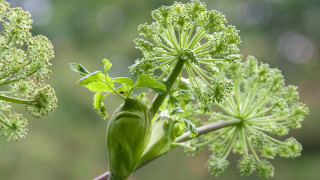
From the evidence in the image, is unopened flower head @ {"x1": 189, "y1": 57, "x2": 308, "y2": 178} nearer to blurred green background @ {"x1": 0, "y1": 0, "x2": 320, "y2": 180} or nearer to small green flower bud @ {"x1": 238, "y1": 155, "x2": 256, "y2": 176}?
small green flower bud @ {"x1": 238, "y1": 155, "x2": 256, "y2": 176}

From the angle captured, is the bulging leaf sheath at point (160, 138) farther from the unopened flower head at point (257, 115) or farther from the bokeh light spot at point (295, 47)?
the bokeh light spot at point (295, 47)

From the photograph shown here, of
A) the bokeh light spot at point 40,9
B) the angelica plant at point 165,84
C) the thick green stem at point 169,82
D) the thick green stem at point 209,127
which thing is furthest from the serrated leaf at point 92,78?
the bokeh light spot at point 40,9

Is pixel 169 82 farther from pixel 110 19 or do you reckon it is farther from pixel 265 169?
pixel 110 19

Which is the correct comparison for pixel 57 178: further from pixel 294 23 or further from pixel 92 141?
pixel 294 23

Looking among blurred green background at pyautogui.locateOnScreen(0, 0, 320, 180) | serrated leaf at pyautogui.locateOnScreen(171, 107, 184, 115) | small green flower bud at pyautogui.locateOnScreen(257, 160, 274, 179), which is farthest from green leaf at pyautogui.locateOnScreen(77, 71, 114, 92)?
blurred green background at pyautogui.locateOnScreen(0, 0, 320, 180)

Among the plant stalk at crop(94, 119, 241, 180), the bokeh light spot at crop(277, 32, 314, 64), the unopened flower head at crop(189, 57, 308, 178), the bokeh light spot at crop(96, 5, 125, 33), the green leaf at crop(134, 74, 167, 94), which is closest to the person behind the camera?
the green leaf at crop(134, 74, 167, 94)
